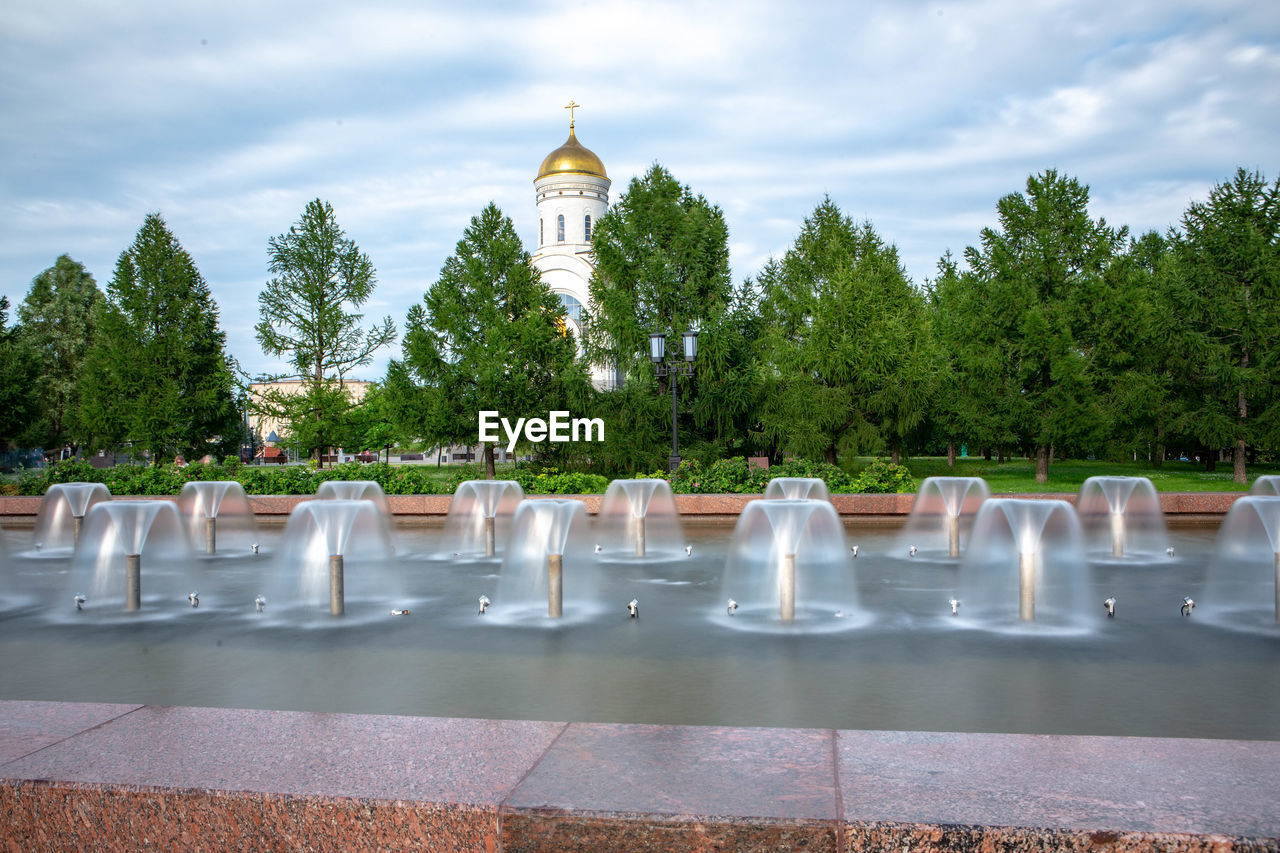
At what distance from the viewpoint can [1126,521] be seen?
1515 centimetres

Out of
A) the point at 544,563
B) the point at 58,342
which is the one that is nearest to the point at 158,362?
the point at 58,342

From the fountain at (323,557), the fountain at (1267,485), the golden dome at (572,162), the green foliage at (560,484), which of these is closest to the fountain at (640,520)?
the green foliage at (560,484)

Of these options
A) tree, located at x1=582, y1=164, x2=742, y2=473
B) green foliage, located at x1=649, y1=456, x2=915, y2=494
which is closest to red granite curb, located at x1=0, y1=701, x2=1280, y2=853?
green foliage, located at x1=649, y1=456, x2=915, y2=494

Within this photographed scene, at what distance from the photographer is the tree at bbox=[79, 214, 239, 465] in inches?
1419

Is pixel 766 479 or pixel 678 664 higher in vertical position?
pixel 766 479

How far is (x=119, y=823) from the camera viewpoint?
3.16 metres

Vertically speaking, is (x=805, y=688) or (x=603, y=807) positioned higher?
(x=603, y=807)

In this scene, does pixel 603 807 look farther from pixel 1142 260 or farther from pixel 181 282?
pixel 1142 260

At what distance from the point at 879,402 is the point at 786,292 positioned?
27.5 ft

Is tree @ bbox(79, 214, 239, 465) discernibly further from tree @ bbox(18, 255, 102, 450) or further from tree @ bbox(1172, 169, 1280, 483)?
tree @ bbox(1172, 169, 1280, 483)

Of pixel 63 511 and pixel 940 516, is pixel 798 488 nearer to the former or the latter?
pixel 940 516

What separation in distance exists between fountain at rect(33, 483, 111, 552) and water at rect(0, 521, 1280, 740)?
605 cm

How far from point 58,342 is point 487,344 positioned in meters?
33.0

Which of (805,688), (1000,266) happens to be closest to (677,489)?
(805,688)
